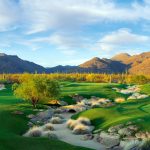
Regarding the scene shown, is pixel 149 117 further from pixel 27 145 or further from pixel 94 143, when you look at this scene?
pixel 27 145

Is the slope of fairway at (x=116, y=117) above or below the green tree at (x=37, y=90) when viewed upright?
below

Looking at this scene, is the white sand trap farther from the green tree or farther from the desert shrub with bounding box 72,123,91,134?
the green tree

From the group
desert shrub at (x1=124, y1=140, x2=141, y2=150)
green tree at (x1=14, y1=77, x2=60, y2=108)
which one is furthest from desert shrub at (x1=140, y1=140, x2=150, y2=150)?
green tree at (x1=14, y1=77, x2=60, y2=108)

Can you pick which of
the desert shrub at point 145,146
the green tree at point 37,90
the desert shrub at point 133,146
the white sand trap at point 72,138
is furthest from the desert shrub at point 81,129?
the green tree at point 37,90

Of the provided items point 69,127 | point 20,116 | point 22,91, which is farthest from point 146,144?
point 22,91

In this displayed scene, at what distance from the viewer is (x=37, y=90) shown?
197ft

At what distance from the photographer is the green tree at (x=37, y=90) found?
197ft

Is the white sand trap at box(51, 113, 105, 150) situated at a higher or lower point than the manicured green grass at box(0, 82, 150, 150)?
lower

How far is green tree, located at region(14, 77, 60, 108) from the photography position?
197ft

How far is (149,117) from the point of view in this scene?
38562 millimetres

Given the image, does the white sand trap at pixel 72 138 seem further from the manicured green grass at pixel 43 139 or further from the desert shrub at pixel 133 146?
the manicured green grass at pixel 43 139

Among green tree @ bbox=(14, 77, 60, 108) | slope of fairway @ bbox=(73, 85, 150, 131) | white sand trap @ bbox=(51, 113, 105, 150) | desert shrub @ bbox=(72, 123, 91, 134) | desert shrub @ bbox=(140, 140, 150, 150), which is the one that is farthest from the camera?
green tree @ bbox=(14, 77, 60, 108)

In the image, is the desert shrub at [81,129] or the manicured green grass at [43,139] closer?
the manicured green grass at [43,139]

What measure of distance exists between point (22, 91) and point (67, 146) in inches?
1315
